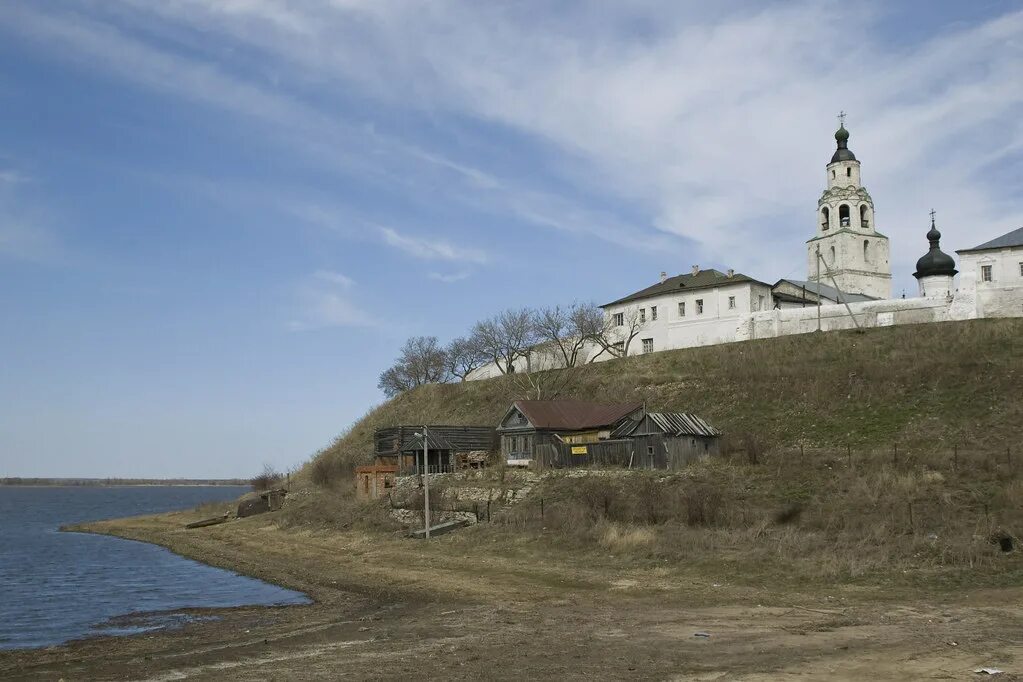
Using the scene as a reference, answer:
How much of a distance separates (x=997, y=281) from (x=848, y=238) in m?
29.7

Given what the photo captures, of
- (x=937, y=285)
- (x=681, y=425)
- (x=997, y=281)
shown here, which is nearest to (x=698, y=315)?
(x=937, y=285)

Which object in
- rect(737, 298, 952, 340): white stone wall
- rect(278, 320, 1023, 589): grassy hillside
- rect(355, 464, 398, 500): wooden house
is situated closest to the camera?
rect(278, 320, 1023, 589): grassy hillside

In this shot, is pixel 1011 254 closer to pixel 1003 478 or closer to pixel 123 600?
pixel 1003 478

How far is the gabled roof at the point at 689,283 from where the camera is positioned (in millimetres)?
76694

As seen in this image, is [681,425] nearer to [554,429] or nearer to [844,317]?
[554,429]

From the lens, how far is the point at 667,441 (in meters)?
47.2

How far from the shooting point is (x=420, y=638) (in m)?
21.4

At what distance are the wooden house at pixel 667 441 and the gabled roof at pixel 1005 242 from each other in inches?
1124

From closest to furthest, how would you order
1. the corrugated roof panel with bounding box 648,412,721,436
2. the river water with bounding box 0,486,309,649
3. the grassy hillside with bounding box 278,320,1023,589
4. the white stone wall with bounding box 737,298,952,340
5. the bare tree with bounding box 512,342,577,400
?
the river water with bounding box 0,486,309,649, the grassy hillside with bounding box 278,320,1023,589, the corrugated roof panel with bounding box 648,412,721,436, the white stone wall with bounding box 737,298,952,340, the bare tree with bounding box 512,342,577,400

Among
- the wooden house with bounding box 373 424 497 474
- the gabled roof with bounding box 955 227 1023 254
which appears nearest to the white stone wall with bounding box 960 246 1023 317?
the gabled roof with bounding box 955 227 1023 254

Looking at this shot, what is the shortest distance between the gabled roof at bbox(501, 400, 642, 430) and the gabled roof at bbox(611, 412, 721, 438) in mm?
2583

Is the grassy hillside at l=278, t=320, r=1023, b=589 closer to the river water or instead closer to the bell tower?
the river water

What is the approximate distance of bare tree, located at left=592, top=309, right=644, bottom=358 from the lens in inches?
3189

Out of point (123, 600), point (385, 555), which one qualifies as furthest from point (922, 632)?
point (123, 600)
